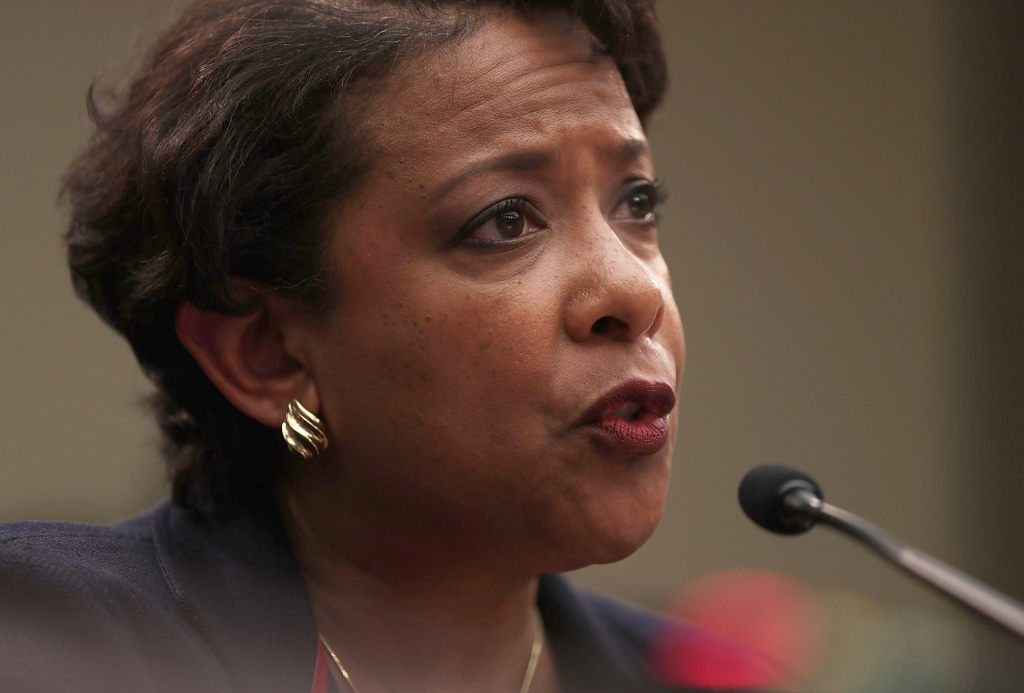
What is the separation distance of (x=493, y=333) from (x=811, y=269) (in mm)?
3139

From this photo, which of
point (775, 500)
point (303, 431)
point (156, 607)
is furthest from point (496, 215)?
point (156, 607)

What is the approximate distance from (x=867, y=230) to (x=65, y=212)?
10.5 ft

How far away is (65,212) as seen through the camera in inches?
77.3

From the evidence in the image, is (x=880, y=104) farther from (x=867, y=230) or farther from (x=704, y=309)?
(x=704, y=309)

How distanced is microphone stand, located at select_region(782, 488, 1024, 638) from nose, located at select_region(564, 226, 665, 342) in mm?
304

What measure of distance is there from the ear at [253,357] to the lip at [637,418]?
0.41 m

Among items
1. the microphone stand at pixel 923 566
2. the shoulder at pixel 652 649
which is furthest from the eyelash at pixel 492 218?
the shoulder at pixel 652 649

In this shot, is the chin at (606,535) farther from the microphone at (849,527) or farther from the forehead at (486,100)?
the forehead at (486,100)

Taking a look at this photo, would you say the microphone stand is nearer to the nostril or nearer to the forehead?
the nostril

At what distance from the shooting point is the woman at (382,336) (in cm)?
144

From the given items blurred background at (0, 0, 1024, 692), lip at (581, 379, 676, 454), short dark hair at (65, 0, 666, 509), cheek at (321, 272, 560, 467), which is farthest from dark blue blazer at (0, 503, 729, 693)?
blurred background at (0, 0, 1024, 692)

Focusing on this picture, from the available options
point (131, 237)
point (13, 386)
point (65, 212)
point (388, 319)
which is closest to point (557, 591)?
point (388, 319)

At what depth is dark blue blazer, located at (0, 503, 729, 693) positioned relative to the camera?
129 centimetres

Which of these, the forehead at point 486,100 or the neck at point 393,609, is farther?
the neck at point 393,609
